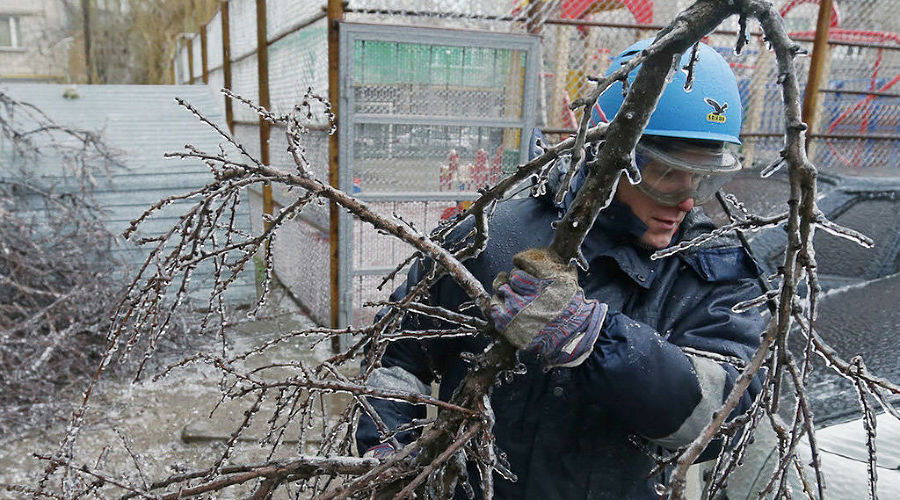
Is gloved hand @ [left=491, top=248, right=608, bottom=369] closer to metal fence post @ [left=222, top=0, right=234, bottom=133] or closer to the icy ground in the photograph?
the icy ground

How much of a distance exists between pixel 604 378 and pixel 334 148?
10.4 ft

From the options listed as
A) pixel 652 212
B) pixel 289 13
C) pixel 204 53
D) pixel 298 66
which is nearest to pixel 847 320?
pixel 652 212

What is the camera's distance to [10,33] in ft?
108

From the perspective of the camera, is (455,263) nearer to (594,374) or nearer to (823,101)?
(594,374)

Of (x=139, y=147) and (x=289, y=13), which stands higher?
(x=289, y=13)

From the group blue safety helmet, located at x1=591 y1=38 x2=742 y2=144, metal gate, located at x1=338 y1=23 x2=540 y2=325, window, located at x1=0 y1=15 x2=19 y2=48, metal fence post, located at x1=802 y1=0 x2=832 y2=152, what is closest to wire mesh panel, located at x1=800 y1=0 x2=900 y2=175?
metal fence post, located at x1=802 y1=0 x2=832 y2=152

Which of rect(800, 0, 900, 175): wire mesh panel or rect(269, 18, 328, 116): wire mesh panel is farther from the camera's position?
rect(800, 0, 900, 175): wire mesh panel

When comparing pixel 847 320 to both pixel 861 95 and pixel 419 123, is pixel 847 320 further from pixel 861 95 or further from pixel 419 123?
pixel 861 95

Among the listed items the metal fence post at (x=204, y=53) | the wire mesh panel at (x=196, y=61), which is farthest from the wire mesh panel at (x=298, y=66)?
the wire mesh panel at (x=196, y=61)

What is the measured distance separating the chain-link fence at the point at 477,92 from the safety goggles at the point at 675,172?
9.06 ft

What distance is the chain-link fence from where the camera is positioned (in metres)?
4.31

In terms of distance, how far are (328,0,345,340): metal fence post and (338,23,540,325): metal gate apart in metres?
0.04

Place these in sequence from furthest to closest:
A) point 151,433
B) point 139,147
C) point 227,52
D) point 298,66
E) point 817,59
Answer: point 227,52
point 139,147
point 298,66
point 817,59
point 151,433

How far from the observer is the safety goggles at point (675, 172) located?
1.50 meters
